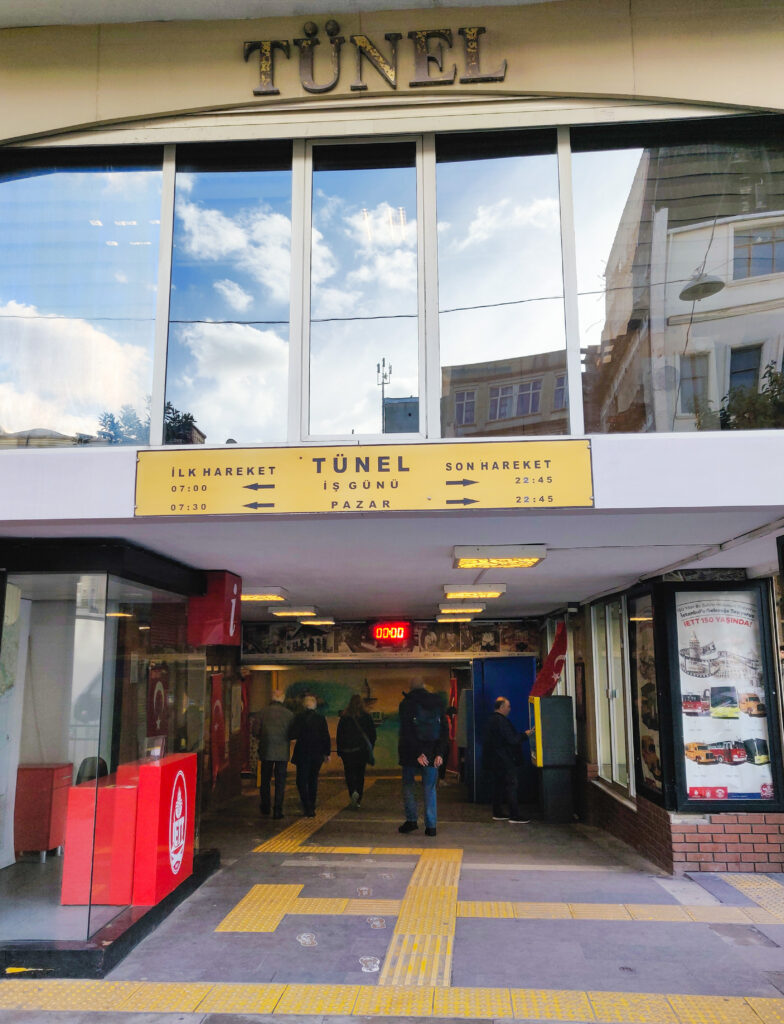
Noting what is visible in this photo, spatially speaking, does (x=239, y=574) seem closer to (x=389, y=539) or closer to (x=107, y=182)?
(x=389, y=539)

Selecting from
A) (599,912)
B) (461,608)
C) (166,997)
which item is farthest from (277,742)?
(166,997)

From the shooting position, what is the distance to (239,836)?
9109 mm

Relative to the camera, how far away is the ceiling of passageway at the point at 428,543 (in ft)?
17.2

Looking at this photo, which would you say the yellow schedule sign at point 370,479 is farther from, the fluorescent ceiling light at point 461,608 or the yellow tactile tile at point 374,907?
the fluorescent ceiling light at point 461,608

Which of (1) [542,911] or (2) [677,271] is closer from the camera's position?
(2) [677,271]

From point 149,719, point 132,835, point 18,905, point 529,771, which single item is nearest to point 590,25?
point 149,719

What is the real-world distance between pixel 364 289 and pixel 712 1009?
196 inches

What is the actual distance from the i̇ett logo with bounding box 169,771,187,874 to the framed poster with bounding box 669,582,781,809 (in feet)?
14.3

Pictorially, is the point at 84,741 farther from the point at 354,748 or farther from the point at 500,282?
the point at 354,748

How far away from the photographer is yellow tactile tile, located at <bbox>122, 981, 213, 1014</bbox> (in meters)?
4.50

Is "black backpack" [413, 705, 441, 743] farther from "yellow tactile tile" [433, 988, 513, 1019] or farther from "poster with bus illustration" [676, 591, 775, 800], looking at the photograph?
"yellow tactile tile" [433, 988, 513, 1019]

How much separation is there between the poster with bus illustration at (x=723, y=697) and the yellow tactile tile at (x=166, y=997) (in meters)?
4.54

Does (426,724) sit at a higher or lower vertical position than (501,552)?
lower

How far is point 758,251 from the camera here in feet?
18.9
